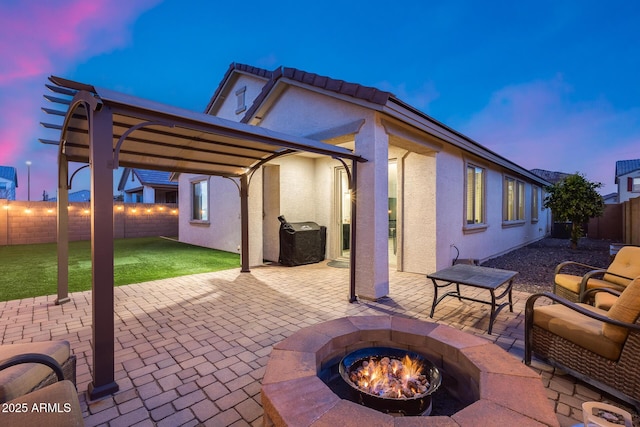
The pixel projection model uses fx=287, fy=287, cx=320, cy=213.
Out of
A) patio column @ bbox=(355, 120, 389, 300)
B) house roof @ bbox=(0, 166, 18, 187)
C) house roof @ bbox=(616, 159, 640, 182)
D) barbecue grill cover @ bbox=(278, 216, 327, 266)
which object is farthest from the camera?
house roof @ bbox=(0, 166, 18, 187)

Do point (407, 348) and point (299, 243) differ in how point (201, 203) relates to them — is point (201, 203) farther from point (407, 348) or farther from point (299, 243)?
point (407, 348)

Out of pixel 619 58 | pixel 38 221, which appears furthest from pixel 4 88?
pixel 619 58

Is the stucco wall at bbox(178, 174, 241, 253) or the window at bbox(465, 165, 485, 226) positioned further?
the stucco wall at bbox(178, 174, 241, 253)

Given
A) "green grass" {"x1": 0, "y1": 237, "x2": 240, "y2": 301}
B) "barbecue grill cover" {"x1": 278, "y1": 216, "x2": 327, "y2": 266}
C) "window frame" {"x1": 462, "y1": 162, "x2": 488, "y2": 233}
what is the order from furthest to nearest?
1. "window frame" {"x1": 462, "y1": 162, "x2": 488, "y2": 233}
2. "barbecue grill cover" {"x1": 278, "y1": 216, "x2": 327, "y2": 266}
3. "green grass" {"x1": 0, "y1": 237, "x2": 240, "y2": 301}

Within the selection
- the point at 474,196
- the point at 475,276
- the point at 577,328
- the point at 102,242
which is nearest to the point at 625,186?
the point at 474,196

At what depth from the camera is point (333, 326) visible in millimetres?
2664

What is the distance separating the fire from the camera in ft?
6.56

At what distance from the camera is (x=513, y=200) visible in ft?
37.1

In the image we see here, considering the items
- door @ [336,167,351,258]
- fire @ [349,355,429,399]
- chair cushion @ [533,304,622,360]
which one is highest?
door @ [336,167,351,258]

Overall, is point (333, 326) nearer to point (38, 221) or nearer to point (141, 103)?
point (141, 103)

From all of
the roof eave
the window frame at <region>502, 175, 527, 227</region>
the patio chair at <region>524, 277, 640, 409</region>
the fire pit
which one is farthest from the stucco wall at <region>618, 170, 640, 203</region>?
the fire pit

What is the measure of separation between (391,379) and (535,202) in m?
16.1

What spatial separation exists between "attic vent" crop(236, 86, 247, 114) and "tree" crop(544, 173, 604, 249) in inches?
499

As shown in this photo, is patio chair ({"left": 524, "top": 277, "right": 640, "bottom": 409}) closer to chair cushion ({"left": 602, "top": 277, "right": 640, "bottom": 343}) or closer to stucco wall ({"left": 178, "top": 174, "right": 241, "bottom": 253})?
chair cushion ({"left": 602, "top": 277, "right": 640, "bottom": 343})
